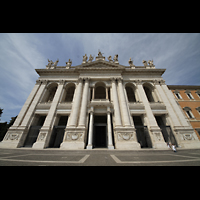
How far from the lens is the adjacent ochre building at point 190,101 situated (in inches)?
600

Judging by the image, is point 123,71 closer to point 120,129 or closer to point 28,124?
point 120,129

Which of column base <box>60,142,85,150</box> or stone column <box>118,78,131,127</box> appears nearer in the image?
column base <box>60,142,85,150</box>

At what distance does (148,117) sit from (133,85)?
7.07 metres

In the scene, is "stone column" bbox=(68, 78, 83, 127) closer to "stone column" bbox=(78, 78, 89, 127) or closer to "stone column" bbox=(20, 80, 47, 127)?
"stone column" bbox=(78, 78, 89, 127)

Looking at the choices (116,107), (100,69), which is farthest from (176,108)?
(100,69)

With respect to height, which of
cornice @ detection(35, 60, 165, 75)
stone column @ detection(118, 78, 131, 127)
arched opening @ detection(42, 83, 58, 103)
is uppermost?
cornice @ detection(35, 60, 165, 75)

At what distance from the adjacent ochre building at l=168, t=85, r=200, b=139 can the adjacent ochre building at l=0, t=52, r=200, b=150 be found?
394 cm

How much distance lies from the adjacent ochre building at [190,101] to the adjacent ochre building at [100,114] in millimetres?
3941

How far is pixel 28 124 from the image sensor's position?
1305 cm

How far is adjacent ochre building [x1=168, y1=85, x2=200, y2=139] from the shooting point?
15.2 meters

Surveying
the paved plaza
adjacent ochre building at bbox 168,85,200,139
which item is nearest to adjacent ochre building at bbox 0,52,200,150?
adjacent ochre building at bbox 168,85,200,139

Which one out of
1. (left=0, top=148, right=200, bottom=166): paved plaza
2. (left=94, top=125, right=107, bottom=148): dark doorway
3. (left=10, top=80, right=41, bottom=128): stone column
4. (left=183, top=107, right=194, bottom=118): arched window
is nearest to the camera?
(left=0, top=148, right=200, bottom=166): paved plaza

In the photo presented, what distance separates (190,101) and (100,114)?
18.6 meters
